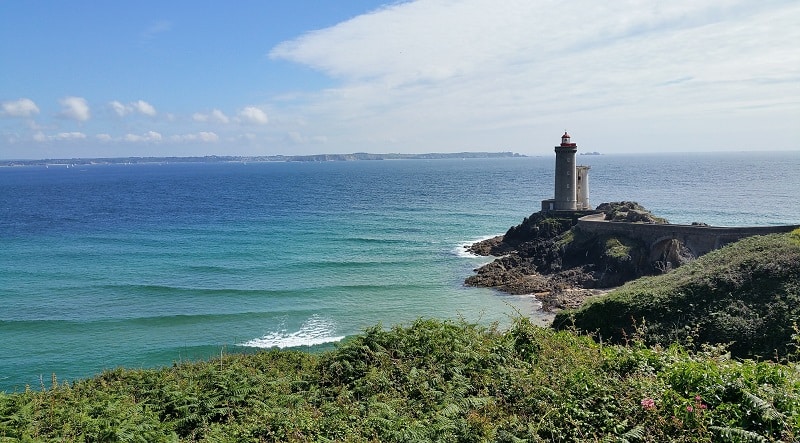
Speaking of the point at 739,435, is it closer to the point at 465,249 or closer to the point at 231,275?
the point at 231,275

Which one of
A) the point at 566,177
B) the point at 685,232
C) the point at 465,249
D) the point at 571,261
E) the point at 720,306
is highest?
the point at 566,177

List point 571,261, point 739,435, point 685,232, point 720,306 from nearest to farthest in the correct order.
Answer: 1. point 739,435
2. point 720,306
3. point 685,232
4. point 571,261

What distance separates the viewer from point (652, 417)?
24.3 feet

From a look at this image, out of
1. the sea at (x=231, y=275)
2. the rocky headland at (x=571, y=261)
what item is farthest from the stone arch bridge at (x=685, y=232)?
the sea at (x=231, y=275)

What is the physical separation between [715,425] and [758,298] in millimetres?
14222

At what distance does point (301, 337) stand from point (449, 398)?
19.1m

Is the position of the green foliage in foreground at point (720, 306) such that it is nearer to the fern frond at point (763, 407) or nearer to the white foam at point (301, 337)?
the fern frond at point (763, 407)

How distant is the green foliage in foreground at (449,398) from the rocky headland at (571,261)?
2127 centimetres

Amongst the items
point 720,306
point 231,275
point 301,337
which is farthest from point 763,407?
point 231,275

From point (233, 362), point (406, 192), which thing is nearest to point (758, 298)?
point (233, 362)

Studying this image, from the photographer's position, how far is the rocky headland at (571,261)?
119 feet

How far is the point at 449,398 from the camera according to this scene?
382 inches

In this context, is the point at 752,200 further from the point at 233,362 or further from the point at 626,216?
the point at 233,362

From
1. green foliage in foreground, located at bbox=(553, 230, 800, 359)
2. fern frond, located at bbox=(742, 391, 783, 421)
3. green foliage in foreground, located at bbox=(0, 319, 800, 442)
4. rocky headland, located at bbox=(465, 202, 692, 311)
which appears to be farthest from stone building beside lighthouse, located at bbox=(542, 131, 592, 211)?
fern frond, located at bbox=(742, 391, 783, 421)
